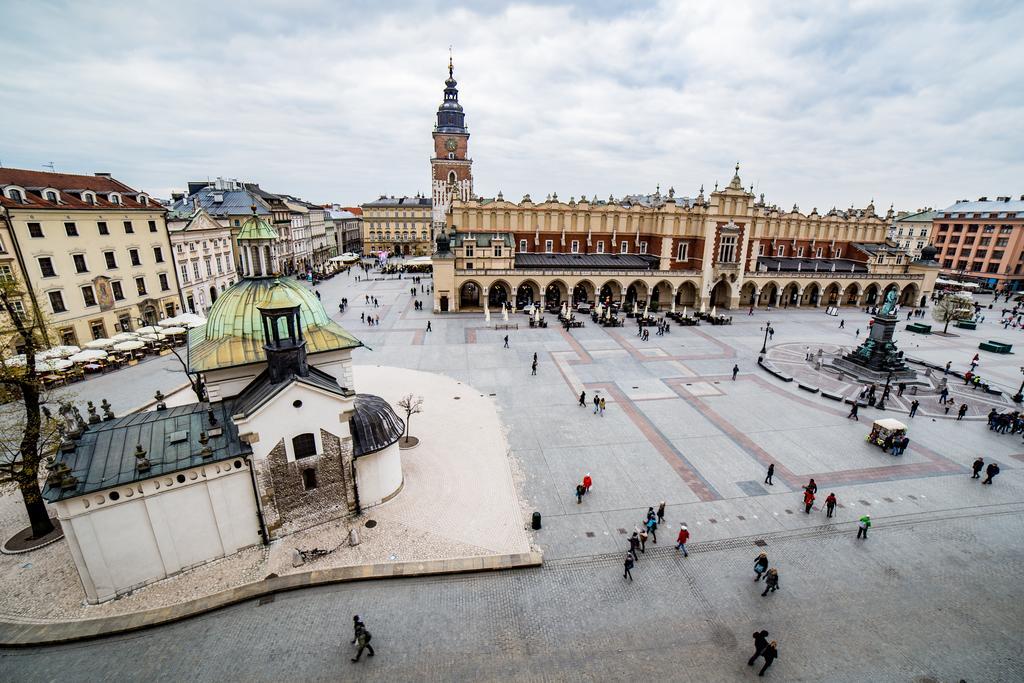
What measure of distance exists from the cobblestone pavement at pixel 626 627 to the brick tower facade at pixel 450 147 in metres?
73.6

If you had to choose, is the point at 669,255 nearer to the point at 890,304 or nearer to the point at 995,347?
the point at 890,304

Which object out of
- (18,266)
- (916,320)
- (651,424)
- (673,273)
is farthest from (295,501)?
(916,320)

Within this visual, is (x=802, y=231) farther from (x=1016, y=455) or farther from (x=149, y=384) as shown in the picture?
(x=149, y=384)

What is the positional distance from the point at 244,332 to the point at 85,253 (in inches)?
1147

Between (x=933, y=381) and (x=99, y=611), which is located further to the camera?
(x=933, y=381)

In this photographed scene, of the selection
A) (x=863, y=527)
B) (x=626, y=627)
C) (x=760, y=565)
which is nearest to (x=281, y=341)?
(x=626, y=627)

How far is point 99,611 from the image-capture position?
492 inches

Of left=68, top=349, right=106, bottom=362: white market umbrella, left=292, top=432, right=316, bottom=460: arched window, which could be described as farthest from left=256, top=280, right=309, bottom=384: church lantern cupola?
left=68, top=349, right=106, bottom=362: white market umbrella

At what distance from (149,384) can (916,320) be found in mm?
75149

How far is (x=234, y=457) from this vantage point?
1355 centimetres

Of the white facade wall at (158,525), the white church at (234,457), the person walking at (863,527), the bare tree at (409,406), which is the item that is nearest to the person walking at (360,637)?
the white church at (234,457)

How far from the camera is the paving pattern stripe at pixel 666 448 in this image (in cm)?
1833

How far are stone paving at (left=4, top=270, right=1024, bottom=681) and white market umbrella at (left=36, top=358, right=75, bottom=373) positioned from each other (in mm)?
18371

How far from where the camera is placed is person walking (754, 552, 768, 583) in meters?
13.5
